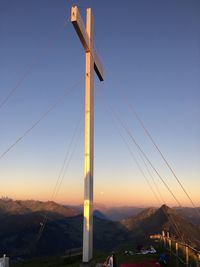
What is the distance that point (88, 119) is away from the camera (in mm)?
15586

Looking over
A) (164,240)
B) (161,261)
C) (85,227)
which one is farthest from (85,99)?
(164,240)

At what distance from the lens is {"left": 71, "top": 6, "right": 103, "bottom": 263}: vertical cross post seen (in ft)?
48.2

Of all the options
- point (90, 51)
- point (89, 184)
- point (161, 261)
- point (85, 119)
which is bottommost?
point (161, 261)

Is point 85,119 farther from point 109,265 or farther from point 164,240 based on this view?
point 164,240

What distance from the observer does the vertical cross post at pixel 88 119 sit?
48.2ft

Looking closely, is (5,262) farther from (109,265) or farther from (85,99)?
(85,99)

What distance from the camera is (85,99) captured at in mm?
15906

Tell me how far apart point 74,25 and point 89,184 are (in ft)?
21.8

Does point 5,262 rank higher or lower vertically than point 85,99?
lower

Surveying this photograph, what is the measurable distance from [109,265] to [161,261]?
4.61 meters

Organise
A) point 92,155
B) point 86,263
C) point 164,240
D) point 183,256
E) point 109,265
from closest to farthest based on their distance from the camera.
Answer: point 109,265 < point 86,263 < point 92,155 < point 183,256 < point 164,240

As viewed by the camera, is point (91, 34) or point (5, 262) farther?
point (91, 34)

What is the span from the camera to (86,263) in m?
14.5

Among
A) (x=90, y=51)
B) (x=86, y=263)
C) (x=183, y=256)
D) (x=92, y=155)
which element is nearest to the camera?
(x=86, y=263)
